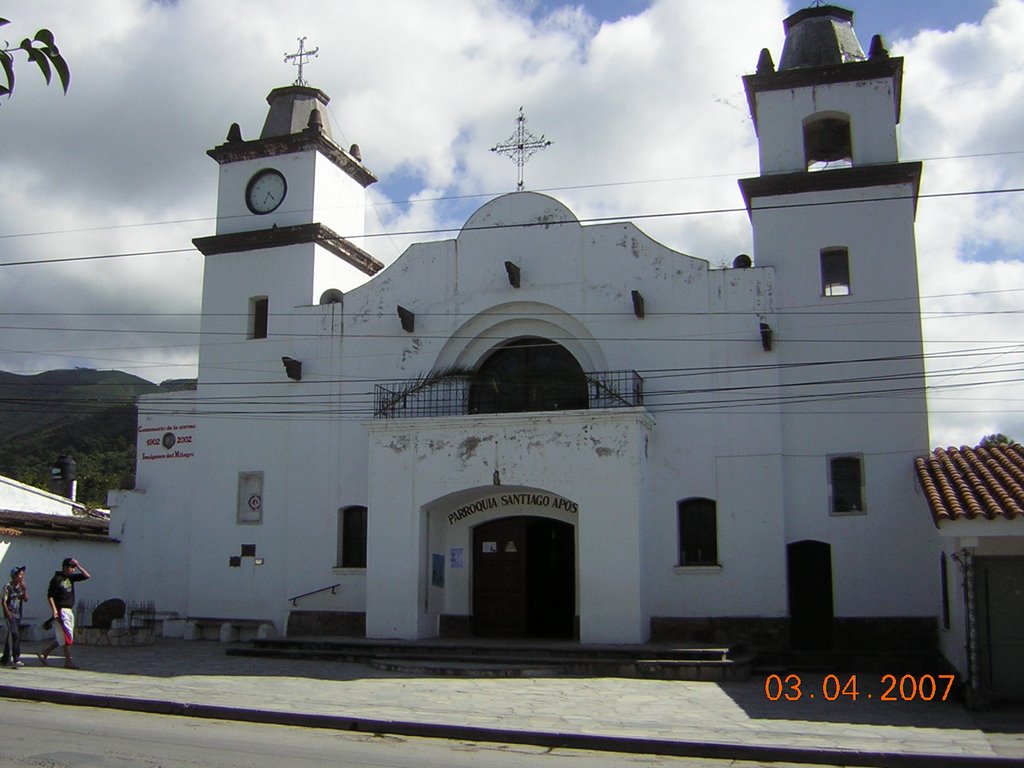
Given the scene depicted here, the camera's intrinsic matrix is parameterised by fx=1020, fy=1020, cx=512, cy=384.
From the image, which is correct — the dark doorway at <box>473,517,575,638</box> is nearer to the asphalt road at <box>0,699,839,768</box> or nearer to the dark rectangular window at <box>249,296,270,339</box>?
the dark rectangular window at <box>249,296,270,339</box>

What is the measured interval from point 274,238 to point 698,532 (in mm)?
12389

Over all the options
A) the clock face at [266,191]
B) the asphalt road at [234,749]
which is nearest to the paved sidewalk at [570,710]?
the asphalt road at [234,749]

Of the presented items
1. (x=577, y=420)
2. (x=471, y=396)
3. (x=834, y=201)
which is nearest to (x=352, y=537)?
(x=471, y=396)

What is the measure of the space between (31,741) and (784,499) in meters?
14.2

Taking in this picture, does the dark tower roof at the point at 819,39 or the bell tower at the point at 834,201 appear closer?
the bell tower at the point at 834,201

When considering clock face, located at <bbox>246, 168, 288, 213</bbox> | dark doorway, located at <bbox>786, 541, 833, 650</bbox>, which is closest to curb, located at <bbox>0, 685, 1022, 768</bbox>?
dark doorway, located at <bbox>786, 541, 833, 650</bbox>

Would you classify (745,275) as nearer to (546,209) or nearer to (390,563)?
(546,209)

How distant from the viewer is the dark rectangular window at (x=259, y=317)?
2505 centimetres

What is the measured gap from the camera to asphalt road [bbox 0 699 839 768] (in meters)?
9.45

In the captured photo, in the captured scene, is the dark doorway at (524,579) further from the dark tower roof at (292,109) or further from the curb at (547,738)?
the dark tower roof at (292,109)

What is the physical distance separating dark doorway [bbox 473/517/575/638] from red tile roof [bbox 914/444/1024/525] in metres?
7.45

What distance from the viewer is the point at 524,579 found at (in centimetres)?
2155
